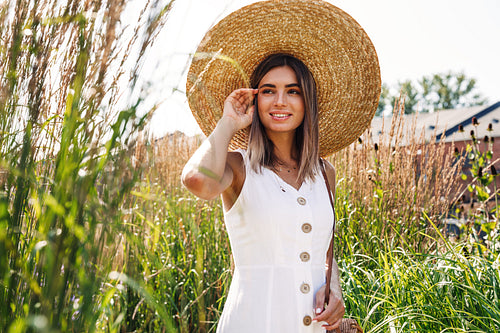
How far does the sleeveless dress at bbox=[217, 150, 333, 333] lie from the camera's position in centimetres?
160

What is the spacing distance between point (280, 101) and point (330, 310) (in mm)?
893

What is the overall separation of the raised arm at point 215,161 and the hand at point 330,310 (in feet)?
1.82

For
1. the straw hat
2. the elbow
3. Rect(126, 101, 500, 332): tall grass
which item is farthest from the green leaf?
the elbow

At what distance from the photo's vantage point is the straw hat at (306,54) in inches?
78.7

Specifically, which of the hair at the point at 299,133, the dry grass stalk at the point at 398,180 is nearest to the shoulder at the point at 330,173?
the hair at the point at 299,133

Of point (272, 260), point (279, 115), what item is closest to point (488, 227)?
point (279, 115)

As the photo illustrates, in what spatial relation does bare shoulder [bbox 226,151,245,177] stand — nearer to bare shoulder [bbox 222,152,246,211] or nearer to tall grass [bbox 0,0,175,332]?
bare shoulder [bbox 222,152,246,211]

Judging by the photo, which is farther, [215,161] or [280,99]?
[280,99]

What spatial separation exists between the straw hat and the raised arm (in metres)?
0.13

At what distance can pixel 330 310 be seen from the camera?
5.31ft

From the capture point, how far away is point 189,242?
3.14 m

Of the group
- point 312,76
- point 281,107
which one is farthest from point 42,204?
point 312,76

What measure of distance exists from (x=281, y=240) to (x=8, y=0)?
1.21 metres

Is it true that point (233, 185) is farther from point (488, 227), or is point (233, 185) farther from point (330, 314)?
point (488, 227)
